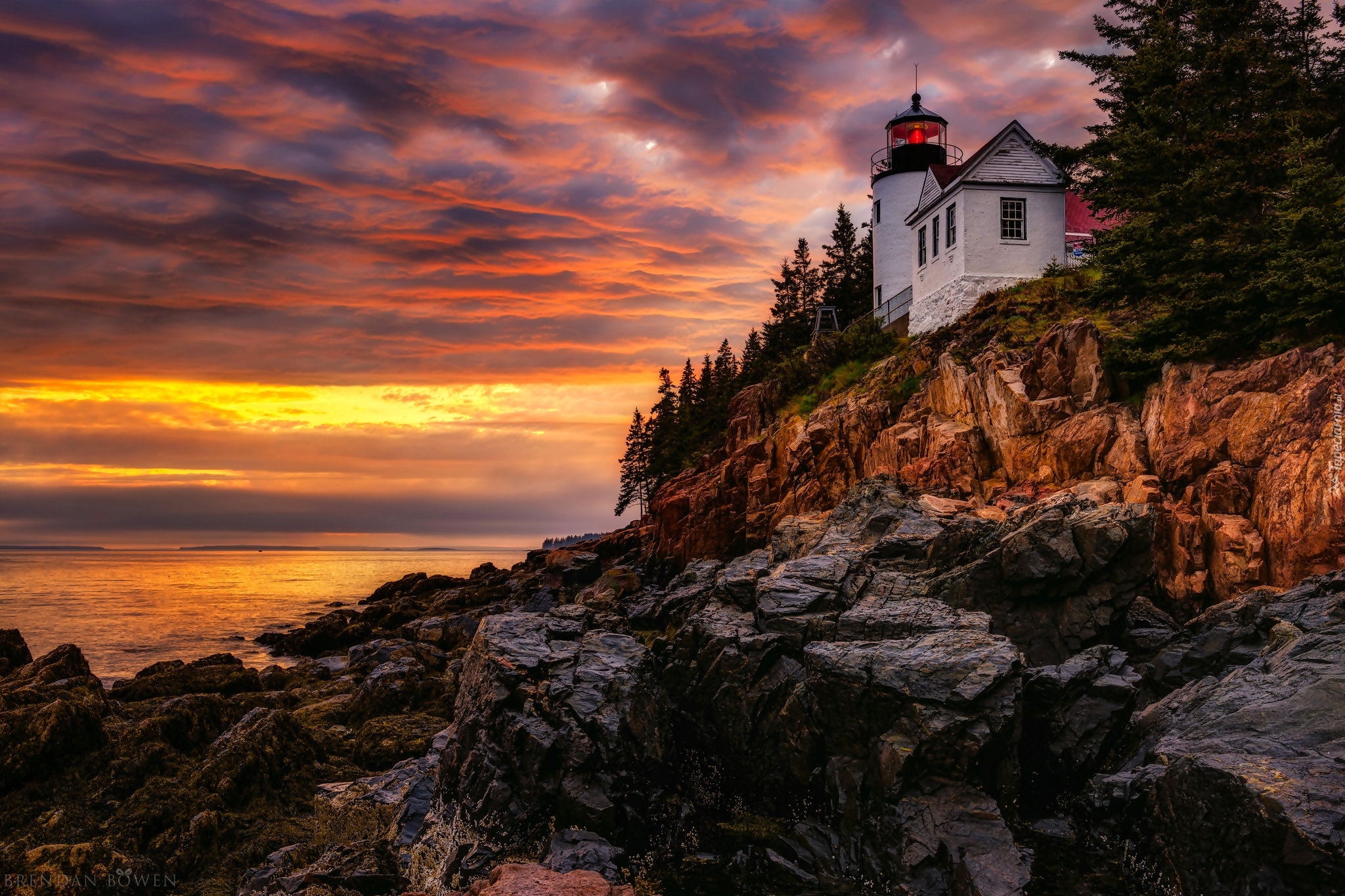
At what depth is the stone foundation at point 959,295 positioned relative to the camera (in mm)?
38969

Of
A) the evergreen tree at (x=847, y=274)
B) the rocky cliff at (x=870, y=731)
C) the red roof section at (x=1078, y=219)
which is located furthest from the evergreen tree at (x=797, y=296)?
the rocky cliff at (x=870, y=731)

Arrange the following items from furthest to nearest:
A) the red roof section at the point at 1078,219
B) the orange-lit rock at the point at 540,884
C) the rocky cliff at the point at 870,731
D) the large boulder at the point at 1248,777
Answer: the red roof section at the point at 1078,219 < the rocky cliff at the point at 870,731 < the orange-lit rock at the point at 540,884 < the large boulder at the point at 1248,777

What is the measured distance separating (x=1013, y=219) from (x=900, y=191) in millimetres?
12970

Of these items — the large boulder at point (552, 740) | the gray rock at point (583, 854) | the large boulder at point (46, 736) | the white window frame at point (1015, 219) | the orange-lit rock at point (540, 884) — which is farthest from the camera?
the white window frame at point (1015, 219)

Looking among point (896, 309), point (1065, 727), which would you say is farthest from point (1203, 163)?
point (1065, 727)

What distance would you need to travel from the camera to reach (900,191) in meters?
51.1

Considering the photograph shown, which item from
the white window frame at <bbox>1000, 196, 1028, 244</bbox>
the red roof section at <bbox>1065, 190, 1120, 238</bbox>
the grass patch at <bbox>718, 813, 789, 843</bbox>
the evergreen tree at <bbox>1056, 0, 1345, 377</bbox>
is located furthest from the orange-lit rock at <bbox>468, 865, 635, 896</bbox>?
the red roof section at <bbox>1065, 190, 1120, 238</bbox>

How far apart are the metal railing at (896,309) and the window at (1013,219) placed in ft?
21.3

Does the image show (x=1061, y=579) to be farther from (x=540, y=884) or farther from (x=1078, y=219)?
(x=1078, y=219)

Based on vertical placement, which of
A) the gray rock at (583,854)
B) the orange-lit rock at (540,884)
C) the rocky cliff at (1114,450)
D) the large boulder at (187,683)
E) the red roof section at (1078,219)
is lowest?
the large boulder at (187,683)

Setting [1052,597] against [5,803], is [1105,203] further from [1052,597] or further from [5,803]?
[5,803]

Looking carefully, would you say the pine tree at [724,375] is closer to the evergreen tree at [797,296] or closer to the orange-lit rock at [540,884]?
the evergreen tree at [797,296]

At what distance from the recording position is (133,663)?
125ft

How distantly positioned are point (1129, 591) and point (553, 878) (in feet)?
48.6
